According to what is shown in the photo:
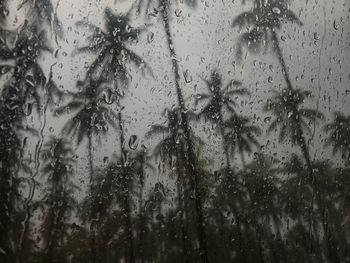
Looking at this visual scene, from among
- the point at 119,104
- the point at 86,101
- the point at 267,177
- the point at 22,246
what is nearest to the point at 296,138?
the point at 267,177

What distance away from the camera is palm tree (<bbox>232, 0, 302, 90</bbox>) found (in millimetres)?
5121

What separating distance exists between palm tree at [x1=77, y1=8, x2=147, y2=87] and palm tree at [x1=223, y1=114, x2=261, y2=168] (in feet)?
4.51

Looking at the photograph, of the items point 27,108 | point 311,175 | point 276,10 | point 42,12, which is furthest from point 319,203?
point 42,12

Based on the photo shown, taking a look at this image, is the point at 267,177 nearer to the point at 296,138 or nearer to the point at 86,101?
the point at 296,138

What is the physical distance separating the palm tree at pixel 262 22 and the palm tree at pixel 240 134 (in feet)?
2.90

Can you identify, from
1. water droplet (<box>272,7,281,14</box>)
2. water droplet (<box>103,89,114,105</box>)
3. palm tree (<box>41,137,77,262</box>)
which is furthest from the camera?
water droplet (<box>272,7,281,14</box>)

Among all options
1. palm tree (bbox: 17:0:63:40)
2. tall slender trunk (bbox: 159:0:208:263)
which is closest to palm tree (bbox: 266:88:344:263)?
tall slender trunk (bbox: 159:0:208:263)

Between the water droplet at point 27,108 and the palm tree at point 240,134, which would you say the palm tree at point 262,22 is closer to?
the palm tree at point 240,134

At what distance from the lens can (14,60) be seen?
163 inches

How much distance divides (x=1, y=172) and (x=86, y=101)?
4.95 feet

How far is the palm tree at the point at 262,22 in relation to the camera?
5.12 metres

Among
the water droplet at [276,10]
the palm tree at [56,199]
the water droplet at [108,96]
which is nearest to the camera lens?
the palm tree at [56,199]

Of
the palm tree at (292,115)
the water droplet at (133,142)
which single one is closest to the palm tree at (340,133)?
the palm tree at (292,115)

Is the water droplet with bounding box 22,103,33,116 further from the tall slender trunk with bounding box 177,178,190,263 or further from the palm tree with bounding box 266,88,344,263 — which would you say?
the palm tree with bounding box 266,88,344,263
